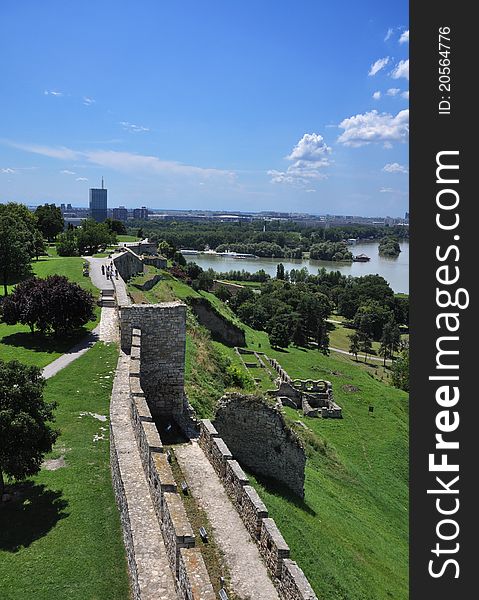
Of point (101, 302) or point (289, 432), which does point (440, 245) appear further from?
point (101, 302)

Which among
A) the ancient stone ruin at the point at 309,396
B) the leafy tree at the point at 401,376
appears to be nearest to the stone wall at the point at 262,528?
the ancient stone ruin at the point at 309,396

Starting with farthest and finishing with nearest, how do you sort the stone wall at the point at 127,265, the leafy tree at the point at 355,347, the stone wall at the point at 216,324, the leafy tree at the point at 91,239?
the leafy tree at the point at 355,347
the leafy tree at the point at 91,239
the stone wall at the point at 216,324
the stone wall at the point at 127,265

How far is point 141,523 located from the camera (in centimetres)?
905

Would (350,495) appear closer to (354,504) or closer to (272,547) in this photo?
(354,504)

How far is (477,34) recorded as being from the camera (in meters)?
7.18

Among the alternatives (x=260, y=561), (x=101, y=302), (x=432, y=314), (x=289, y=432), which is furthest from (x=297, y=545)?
(x=101, y=302)

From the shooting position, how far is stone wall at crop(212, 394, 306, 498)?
48.5 ft

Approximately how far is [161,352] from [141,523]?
674 centimetres

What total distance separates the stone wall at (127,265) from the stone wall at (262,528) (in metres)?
26.1

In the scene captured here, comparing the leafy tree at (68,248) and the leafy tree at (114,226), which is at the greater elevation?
Result: the leafy tree at (114,226)

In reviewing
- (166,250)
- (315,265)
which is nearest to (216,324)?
(166,250)

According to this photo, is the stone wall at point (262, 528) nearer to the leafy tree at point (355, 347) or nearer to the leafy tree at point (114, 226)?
the leafy tree at point (355, 347)

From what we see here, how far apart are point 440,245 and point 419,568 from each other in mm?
3955

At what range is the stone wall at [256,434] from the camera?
14.8m
